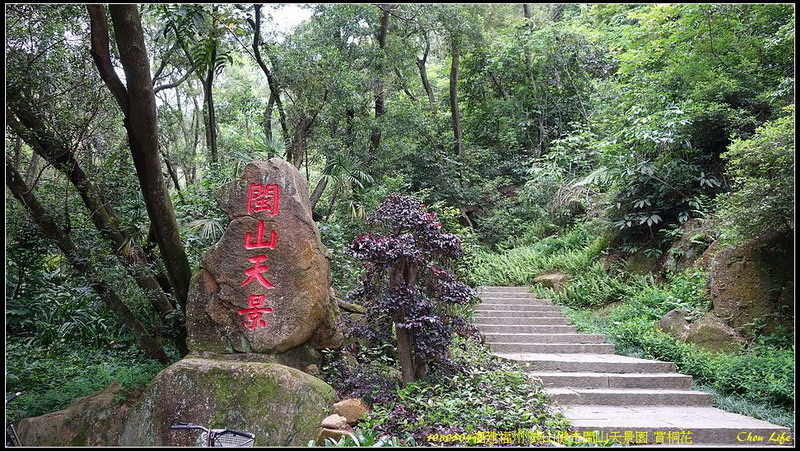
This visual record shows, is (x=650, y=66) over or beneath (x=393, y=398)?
over

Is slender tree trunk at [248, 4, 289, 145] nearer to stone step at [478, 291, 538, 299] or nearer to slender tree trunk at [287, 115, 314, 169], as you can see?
slender tree trunk at [287, 115, 314, 169]

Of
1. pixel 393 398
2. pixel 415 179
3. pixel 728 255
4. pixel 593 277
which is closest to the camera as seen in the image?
pixel 393 398

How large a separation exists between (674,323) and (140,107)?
6742 millimetres

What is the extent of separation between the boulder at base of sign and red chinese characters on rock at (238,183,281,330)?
53cm

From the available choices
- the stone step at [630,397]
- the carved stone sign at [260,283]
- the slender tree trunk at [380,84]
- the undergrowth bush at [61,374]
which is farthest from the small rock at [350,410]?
the slender tree trunk at [380,84]

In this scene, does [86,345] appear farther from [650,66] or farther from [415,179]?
[650,66]

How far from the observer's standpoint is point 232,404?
4566mm

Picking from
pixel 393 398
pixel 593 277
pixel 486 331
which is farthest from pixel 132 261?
pixel 593 277

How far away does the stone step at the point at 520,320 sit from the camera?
25.5ft

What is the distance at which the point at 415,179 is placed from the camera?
13547 millimetres

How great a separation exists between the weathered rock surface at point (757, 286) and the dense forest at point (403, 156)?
4.3 inches

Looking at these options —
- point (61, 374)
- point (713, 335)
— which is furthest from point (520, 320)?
point (61, 374)

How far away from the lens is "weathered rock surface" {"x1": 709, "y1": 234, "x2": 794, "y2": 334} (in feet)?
19.8

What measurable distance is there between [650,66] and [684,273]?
4897mm
